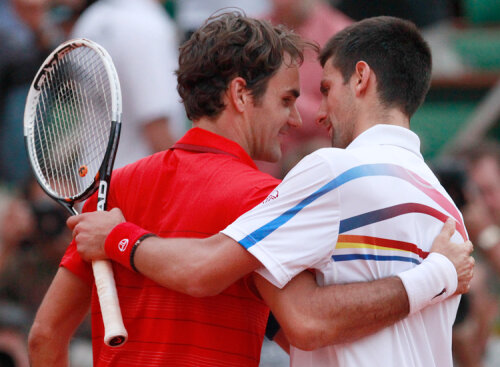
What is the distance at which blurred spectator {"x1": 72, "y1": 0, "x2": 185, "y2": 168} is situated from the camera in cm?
462

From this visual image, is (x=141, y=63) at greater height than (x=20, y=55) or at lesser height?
greater

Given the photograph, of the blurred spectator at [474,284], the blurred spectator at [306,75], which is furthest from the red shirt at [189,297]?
the blurred spectator at [474,284]

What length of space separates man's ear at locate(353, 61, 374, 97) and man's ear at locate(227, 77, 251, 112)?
372 millimetres

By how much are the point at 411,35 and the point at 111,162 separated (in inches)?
44.4

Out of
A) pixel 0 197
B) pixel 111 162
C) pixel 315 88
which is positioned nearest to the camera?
pixel 111 162

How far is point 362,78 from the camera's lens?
2996mm

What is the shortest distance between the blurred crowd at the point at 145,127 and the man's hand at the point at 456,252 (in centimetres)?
118

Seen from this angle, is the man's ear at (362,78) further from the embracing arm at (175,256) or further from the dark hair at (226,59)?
the embracing arm at (175,256)

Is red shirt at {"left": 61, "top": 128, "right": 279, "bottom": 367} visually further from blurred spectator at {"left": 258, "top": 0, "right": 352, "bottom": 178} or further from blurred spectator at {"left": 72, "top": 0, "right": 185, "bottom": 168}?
blurred spectator at {"left": 258, "top": 0, "right": 352, "bottom": 178}

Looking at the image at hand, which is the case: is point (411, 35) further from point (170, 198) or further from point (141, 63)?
point (141, 63)

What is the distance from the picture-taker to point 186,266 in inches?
104

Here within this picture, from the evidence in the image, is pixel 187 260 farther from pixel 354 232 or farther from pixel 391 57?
pixel 391 57

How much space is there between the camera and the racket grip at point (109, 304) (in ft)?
8.86

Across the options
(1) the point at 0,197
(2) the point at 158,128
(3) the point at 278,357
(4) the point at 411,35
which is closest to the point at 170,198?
(4) the point at 411,35
